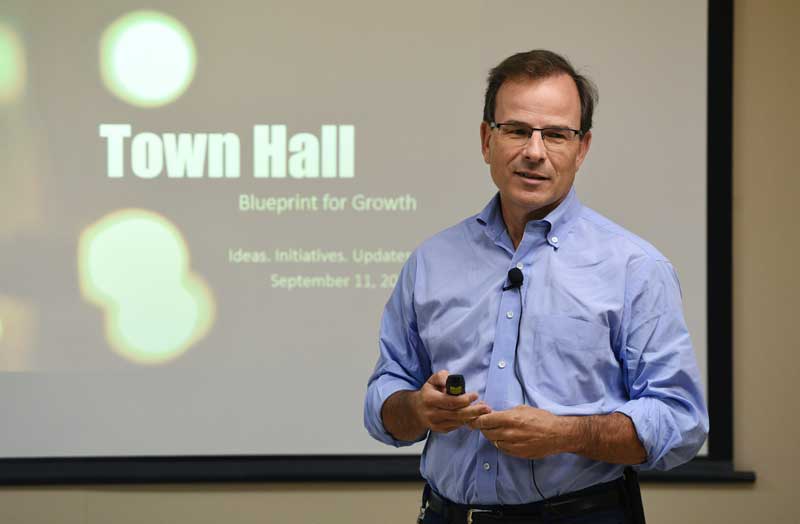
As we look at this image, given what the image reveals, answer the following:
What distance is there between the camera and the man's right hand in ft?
5.16

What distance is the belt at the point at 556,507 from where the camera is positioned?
166 centimetres

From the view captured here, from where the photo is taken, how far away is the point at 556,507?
1656 millimetres

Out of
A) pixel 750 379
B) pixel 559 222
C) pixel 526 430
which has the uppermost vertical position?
pixel 559 222

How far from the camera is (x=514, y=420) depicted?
1562 mm

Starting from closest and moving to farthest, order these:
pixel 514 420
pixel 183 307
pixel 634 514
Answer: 1. pixel 514 420
2. pixel 634 514
3. pixel 183 307

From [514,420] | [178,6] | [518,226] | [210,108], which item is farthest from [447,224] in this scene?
[514,420]

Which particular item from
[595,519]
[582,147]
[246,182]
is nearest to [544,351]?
[595,519]

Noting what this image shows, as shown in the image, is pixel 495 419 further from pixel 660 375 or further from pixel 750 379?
pixel 750 379

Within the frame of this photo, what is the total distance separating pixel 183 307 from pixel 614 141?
1.86 metres

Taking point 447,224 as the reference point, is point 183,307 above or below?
below

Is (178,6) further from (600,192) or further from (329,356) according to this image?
(600,192)

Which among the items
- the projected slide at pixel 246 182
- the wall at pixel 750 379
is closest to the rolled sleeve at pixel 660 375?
the projected slide at pixel 246 182

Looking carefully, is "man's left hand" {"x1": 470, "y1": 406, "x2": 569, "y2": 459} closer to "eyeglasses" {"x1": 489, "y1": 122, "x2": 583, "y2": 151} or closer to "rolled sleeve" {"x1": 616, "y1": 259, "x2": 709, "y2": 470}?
"rolled sleeve" {"x1": 616, "y1": 259, "x2": 709, "y2": 470}

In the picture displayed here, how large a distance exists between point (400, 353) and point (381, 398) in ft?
0.36
